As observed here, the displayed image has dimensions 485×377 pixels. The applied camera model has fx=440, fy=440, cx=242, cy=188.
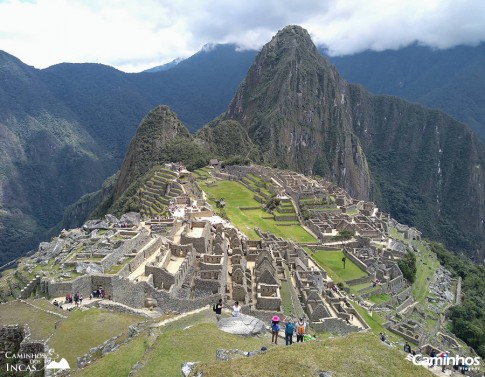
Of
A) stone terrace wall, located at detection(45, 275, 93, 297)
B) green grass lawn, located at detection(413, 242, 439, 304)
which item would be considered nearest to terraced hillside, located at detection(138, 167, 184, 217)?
stone terrace wall, located at detection(45, 275, 93, 297)

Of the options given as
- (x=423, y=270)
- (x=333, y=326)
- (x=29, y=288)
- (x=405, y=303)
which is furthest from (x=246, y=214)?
(x=29, y=288)

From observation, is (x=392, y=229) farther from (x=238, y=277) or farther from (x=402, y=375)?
(x=402, y=375)

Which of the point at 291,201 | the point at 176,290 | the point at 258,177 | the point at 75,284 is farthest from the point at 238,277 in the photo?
the point at 258,177

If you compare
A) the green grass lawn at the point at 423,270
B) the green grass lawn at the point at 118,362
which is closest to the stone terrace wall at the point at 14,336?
the green grass lawn at the point at 118,362

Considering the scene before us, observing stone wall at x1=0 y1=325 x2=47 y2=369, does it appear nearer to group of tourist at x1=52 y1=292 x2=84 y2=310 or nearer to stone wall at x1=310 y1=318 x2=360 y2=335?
group of tourist at x1=52 y1=292 x2=84 y2=310

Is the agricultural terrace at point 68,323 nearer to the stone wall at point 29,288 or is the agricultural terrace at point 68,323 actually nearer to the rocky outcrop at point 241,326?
the stone wall at point 29,288

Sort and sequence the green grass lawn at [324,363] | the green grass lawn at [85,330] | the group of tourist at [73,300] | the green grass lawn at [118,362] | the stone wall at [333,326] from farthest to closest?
the stone wall at [333,326]
the group of tourist at [73,300]
the green grass lawn at [85,330]
the green grass lawn at [118,362]
the green grass lawn at [324,363]

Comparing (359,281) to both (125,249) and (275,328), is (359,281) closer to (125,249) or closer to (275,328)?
(125,249)
